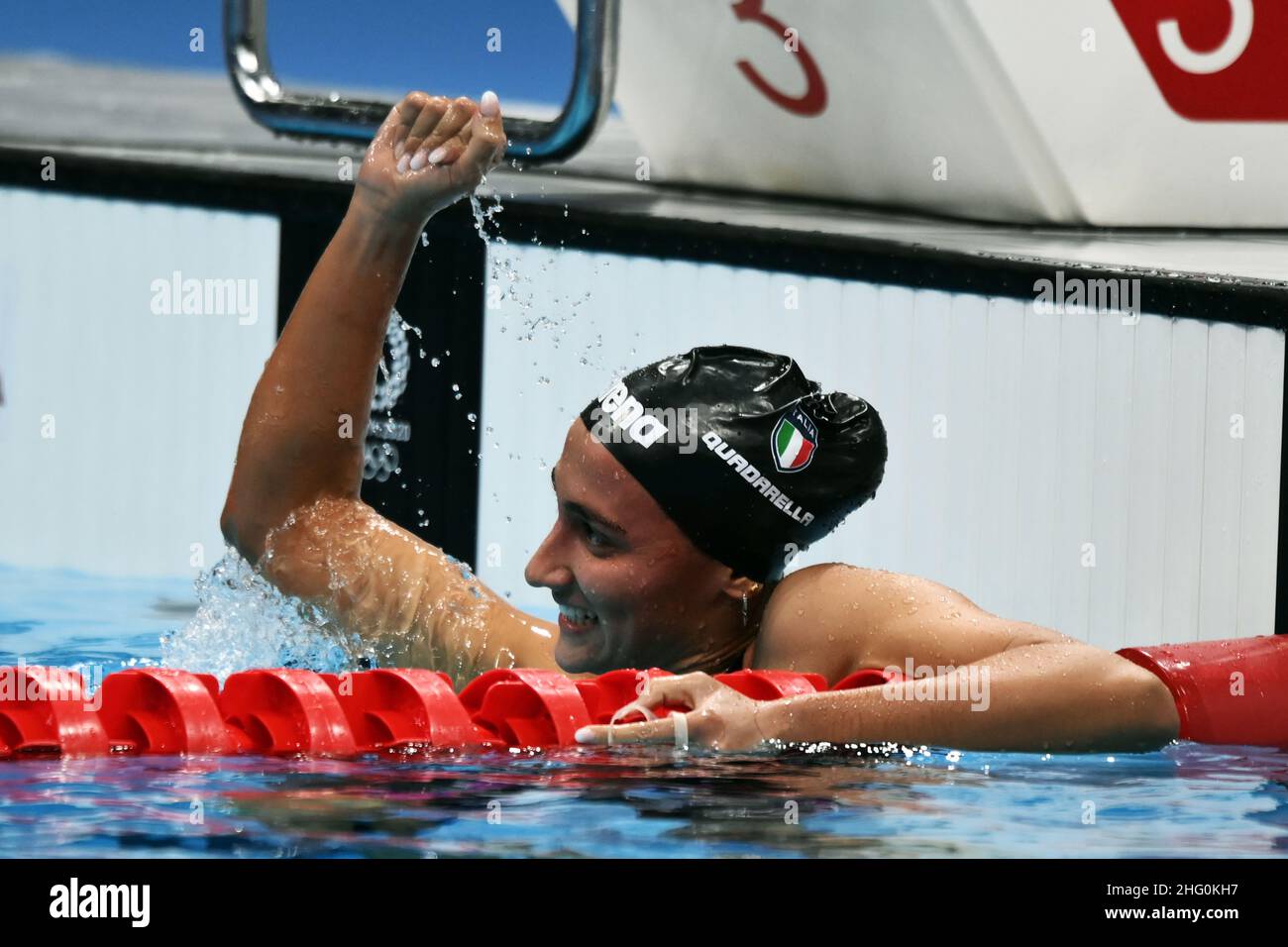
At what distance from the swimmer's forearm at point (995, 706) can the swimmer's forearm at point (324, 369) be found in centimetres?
111

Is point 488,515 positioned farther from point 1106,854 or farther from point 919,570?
point 1106,854

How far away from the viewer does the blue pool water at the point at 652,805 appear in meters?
1.75

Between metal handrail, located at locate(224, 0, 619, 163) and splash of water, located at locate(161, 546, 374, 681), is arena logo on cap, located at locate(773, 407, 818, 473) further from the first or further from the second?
metal handrail, located at locate(224, 0, 619, 163)

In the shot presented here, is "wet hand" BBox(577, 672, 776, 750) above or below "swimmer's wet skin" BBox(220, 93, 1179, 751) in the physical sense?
below

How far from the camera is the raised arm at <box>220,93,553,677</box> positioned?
2934 mm

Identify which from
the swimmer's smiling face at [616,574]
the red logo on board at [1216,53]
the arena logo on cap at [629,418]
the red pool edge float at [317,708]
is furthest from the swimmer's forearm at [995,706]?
the red logo on board at [1216,53]

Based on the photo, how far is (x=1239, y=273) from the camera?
21.1 ft

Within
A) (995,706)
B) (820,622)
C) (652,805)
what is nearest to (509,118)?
(820,622)

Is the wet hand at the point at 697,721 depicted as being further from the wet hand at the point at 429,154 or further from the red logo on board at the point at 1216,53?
the red logo on board at the point at 1216,53

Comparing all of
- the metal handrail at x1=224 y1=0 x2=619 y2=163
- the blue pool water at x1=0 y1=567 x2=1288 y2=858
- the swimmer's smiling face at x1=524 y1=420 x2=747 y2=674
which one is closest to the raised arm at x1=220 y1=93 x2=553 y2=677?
the swimmer's smiling face at x1=524 y1=420 x2=747 y2=674

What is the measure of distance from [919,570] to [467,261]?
2.17 meters

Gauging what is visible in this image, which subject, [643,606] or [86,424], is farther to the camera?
[86,424]

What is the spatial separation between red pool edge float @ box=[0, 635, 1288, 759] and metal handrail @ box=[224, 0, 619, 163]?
3482mm
